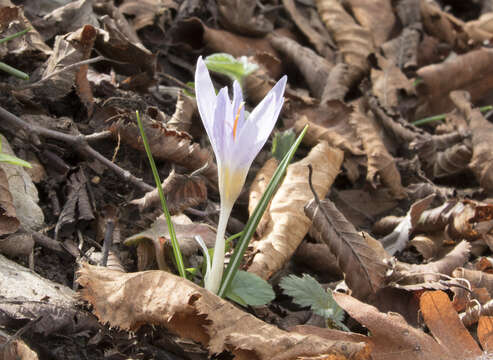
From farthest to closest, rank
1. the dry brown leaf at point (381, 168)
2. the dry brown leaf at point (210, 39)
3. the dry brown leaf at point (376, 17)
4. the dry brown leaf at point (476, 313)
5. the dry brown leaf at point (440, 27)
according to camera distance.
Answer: the dry brown leaf at point (440, 27) < the dry brown leaf at point (376, 17) < the dry brown leaf at point (210, 39) < the dry brown leaf at point (381, 168) < the dry brown leaf at point (476, 313)

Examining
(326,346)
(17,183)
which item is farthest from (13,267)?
(326,346)

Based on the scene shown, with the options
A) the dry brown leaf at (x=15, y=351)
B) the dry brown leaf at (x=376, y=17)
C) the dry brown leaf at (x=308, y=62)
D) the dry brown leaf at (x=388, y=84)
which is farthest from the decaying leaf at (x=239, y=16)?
the dry brown leaf at (x=15, y=351)

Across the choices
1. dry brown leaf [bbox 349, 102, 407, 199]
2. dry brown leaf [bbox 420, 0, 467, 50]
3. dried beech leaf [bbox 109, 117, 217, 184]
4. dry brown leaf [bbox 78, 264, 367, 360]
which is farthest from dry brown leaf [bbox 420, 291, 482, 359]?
dry brown leaf [bbox 420, 0, 467, 50]

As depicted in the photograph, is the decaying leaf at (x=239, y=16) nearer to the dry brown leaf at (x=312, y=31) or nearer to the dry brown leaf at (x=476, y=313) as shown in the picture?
the dry brown leaf at (x=312, y=31)

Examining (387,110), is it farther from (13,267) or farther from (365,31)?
(13,267)

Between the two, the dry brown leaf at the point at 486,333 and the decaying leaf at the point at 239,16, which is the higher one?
the decaying leaf at the point at 239,16

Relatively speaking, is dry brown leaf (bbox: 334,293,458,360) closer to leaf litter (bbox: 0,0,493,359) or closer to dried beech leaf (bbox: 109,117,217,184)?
leaf litter (bbox: 0,0,493,359)

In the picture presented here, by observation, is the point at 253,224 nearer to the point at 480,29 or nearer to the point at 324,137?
the point at 324,137
